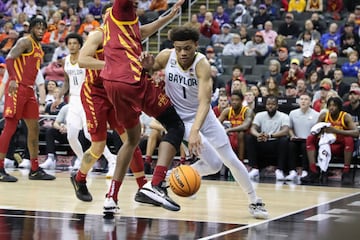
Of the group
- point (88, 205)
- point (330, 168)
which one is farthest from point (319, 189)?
point (88, 205)

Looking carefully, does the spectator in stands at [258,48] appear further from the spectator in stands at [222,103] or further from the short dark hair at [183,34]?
the short dark hair at [183,34]

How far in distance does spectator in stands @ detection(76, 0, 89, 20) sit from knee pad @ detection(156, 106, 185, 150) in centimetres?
1489

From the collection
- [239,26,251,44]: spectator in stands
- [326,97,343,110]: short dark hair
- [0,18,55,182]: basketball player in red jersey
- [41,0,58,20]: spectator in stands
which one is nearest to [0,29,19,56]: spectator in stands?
[41,0,58,20]: spectator in stands

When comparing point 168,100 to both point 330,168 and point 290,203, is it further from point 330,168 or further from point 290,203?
point 330,168

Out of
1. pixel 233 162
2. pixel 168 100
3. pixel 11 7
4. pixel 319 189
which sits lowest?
pixel 319 189

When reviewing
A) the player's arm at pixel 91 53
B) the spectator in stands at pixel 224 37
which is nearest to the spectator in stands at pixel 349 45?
the spectator in stands at pixel 224 37

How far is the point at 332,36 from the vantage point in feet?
58.4

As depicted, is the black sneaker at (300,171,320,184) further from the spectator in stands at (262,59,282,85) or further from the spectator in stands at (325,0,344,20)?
the spectator in stands at (325,0,344,20)

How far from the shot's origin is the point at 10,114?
1148 centimetres

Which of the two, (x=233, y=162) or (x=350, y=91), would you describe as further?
Result: (x=350, y=91)

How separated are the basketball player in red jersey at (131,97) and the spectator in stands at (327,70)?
8754mm

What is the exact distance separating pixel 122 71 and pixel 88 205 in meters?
1.83

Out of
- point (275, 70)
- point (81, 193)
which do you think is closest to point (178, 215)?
point (81, 193)

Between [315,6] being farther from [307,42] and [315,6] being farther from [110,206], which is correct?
[110,206]
